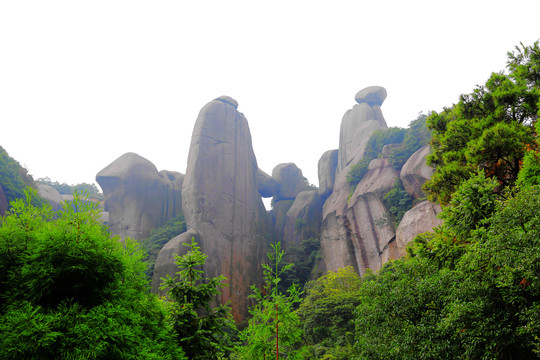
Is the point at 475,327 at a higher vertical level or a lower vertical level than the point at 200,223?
lower

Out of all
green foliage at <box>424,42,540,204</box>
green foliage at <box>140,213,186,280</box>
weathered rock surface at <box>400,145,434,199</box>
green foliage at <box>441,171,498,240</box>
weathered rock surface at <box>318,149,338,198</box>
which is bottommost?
green foliage at <box>441,171,498,240</box>

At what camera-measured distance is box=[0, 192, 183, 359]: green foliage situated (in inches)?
137

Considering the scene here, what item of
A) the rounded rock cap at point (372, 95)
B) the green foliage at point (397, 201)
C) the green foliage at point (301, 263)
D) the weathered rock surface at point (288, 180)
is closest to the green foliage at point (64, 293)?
the green foliage at point (397, 201)

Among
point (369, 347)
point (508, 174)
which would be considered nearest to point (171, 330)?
point (369, 347)

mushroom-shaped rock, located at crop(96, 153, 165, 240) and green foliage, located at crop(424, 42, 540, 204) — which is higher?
mushroom-shaped rock, located at crop(96, 153, 165, 240)

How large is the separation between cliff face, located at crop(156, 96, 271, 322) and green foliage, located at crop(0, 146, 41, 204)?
418 inches

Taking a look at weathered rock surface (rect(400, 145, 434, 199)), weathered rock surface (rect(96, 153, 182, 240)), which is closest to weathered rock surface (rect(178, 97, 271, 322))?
weathered rock surface (rect(96, 153, 182, 240))

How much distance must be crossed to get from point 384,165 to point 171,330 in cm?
2151

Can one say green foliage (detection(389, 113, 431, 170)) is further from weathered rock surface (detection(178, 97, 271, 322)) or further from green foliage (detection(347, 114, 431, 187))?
weathered rock surface (detection(178, 97, 271, 322))

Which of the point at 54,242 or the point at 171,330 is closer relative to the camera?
the point at 54,242

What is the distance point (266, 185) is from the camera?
1400 inches

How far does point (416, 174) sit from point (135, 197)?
73.1ft

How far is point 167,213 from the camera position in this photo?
2956 cm

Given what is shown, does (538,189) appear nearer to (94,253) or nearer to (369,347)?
(369,347)
